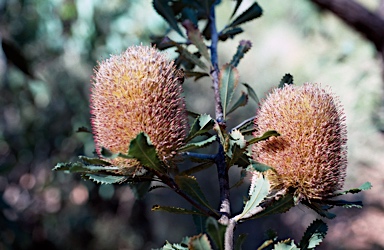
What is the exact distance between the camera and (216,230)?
0.65 m

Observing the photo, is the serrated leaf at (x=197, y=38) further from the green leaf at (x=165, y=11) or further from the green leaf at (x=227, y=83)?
the green leaf at (x=165, y=11)

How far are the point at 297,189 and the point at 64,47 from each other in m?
4.03

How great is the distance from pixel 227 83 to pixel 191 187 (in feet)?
0.84

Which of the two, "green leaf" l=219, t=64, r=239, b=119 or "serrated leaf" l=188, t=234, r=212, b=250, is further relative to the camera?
"green leaf" l=219, t=64, r=239, b=119

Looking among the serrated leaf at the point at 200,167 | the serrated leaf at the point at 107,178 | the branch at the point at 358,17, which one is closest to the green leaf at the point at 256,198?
the serrated leaf at the point at 200,167

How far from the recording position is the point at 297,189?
0.86 metres

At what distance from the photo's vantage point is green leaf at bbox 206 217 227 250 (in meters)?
0.64

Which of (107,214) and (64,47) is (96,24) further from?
(107,214)

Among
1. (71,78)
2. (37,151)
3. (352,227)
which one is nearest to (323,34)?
(352,227)

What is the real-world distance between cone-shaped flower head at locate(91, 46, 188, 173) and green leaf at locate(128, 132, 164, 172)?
0.28 ft

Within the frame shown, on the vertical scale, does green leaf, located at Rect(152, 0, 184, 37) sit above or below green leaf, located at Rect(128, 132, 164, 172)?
above

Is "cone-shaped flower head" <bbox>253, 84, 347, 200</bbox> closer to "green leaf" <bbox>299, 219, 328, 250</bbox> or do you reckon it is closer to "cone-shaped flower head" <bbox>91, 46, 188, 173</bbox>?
"green leaf" <bbox>299, 219, 328, 250</bbox>

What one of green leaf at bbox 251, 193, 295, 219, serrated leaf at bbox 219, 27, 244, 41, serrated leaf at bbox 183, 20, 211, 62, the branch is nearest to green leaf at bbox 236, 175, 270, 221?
green leaf at bbox 251, 193, 295, 219

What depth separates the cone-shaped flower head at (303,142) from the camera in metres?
0.84
